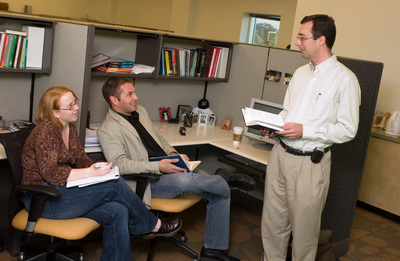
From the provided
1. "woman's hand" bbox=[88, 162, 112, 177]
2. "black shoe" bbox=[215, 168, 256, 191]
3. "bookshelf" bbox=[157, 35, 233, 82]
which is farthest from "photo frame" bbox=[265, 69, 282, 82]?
"woman's hand" bbox=[88, 162, 112, 177]

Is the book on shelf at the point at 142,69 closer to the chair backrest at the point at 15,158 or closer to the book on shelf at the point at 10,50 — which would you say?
the book on shelf at the point at 10,50

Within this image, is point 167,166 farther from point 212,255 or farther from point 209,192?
point 212,255

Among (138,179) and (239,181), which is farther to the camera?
(239,181)

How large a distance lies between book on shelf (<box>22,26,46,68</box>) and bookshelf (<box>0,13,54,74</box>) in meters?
0.02

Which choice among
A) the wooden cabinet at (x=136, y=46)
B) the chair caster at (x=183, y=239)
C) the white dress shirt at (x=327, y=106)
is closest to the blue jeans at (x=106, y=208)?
the chair caster at (x=183, y=239)

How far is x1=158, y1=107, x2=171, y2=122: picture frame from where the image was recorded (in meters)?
3.86

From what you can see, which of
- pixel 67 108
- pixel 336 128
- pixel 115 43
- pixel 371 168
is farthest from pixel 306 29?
pixel 371 168

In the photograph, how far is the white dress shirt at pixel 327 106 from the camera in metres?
2.42

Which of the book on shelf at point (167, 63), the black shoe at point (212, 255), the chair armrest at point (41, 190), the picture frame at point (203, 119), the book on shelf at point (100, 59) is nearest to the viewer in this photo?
the chair armrest at point (41, 190)

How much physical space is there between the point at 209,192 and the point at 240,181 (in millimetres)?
253

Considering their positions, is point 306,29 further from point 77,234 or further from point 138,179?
point 77,234

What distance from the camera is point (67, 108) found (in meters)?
2.44

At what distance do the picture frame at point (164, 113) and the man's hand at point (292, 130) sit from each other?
1.58 metres

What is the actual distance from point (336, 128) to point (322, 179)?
29 cm
